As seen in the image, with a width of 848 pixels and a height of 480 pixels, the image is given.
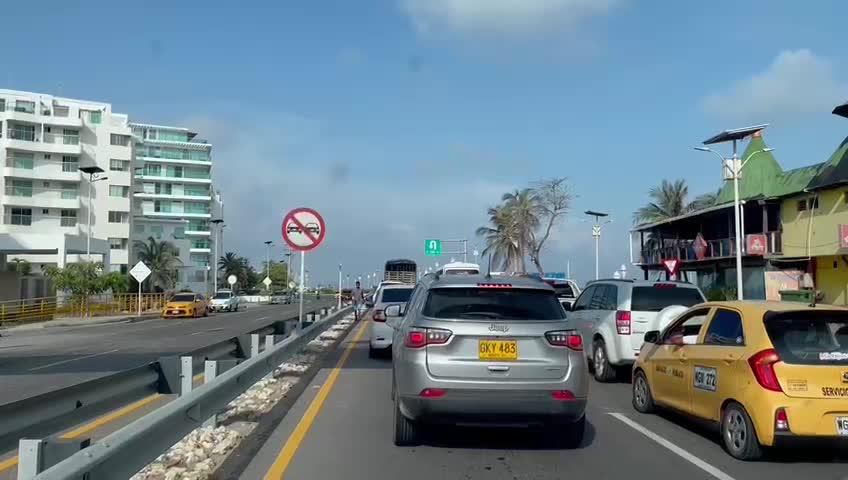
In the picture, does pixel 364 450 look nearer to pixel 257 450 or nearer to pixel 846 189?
pixel 257 450

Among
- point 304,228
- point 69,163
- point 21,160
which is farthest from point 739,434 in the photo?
point 21,160

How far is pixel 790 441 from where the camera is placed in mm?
7051

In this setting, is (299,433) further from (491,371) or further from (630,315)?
(630,315)

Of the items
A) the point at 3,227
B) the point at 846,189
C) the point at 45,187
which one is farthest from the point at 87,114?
the point at 846,189

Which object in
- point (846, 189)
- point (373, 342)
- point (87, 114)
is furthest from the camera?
point (87, 114)

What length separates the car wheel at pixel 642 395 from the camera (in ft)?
32.7

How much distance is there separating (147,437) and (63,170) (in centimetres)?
7276

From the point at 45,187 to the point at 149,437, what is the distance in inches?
2858

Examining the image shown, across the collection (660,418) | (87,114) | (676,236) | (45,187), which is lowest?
(660,418)

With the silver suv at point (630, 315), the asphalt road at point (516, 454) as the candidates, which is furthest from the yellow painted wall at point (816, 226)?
the asphalt road at point (516, 454)

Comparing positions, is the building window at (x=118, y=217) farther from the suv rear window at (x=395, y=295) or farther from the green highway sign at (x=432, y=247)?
the suv rear window at (x=395, y=295)

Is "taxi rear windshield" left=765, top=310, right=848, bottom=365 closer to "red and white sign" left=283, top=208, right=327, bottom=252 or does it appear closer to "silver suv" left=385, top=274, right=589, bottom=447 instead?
"silver suv" left=385, top=274, right=589, bottom=447

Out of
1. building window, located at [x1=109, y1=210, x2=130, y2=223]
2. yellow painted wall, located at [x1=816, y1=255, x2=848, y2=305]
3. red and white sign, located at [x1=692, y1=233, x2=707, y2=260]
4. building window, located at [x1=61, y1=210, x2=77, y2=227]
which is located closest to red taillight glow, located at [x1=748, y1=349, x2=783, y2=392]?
yellow painted wall, located at [x1=816, y1=255, x2=848, y2=305]

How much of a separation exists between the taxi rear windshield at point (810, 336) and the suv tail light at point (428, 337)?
3185 millimetres
